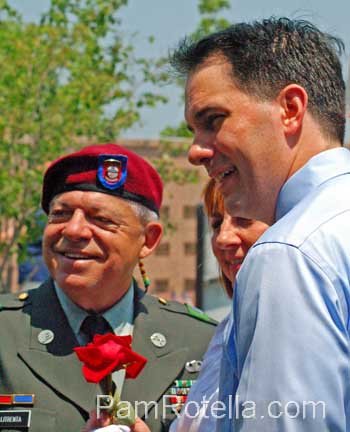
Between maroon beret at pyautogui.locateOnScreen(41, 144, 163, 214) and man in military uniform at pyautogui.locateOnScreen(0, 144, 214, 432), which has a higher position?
maroon beret at pyautogui.locateOnScreen(41, 144, 163, 214)

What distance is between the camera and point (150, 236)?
3.96 meters

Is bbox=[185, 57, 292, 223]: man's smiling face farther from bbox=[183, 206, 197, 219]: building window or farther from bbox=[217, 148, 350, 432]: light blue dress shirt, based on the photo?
bbox=[183, 206, 197, 219]: building window

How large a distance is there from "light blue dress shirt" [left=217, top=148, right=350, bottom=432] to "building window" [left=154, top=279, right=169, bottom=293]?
2245 centimetres

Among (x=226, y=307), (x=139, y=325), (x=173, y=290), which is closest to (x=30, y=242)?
(x=226, y=307)

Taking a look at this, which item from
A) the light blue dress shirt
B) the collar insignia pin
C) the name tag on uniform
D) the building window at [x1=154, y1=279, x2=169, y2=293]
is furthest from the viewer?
the building window at [x1=154, y1=279, x2=169, y2=293]

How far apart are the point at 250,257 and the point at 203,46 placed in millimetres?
666

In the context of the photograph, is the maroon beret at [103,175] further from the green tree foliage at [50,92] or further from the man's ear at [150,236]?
the green tree foliage at [50,92]

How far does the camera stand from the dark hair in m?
2.29

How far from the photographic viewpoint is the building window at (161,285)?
24531 mm

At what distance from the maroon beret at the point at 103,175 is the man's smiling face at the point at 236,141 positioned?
142 cm

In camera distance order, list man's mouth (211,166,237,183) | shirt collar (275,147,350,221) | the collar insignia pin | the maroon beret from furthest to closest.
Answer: the maroon beret
the collar insignia pin
man's mouth (211,166,237,183)
shirt collar (275,147,350,221)

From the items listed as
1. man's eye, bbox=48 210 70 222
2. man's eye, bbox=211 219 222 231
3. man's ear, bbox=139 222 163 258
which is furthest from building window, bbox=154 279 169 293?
man's eye, bbox=211 219 222 231

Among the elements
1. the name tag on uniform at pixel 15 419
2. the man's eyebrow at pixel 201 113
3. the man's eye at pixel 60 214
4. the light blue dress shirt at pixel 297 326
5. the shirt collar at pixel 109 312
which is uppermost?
the man's eyebrow at pixel 201 113

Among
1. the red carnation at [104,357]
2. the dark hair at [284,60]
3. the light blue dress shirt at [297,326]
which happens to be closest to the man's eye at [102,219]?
the red carnation at [104,357]
